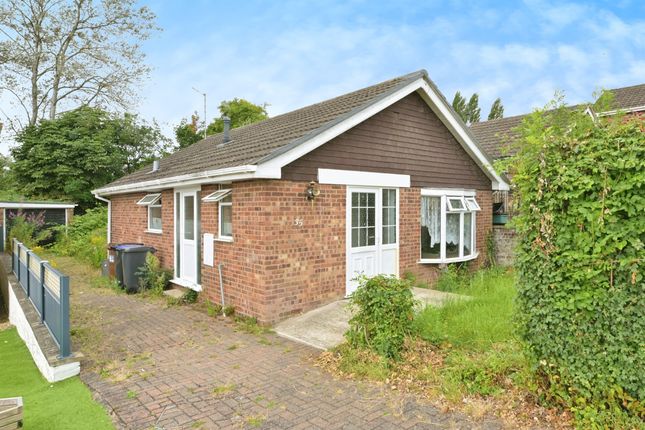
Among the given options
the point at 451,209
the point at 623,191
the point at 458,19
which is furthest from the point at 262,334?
the point at 458,19

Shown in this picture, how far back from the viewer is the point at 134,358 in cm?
557

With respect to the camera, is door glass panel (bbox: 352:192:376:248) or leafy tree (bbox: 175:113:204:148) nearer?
door glass panel (bbox: 352:192:376:248)

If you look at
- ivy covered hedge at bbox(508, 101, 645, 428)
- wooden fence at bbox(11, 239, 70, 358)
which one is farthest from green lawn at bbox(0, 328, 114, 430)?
ivy covered hedge at bbox(508, 101, 645, 428)

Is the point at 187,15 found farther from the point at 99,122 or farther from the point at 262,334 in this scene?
the point at 99,122

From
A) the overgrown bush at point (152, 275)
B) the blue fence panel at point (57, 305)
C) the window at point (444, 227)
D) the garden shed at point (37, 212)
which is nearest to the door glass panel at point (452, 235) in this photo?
the window at point (444, 227)

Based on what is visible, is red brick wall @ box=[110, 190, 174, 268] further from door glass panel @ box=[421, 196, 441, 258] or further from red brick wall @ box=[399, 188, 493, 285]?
door glass panel @ box=[421, 196, 441, 258]

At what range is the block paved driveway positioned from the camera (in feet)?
12.5

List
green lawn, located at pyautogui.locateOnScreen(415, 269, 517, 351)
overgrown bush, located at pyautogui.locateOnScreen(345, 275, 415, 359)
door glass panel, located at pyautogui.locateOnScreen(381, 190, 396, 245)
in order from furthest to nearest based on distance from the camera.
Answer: door glass panel, located at pyautogui.locateOnScreen(381, 190, 396, 245)
green lawn, located at pyautogui.locateOnScreen(415, 269, 517, 351)
overgrown bush, located at pyautogui.locateOnScreen(345, 275, 415, 359)

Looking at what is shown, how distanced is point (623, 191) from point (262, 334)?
16.8ft

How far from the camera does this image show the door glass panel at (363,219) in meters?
8.32

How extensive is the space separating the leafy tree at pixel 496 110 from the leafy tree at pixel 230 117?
26596 millimetres

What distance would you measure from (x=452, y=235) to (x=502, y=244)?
236 cm

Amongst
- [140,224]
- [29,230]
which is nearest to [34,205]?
[29,230]

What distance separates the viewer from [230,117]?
34000mm
